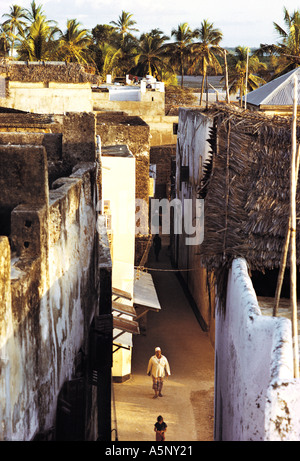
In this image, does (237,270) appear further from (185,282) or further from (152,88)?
(152,88)

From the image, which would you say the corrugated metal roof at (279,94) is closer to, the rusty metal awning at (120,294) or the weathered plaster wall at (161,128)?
the rusty metal awning at (120,294)

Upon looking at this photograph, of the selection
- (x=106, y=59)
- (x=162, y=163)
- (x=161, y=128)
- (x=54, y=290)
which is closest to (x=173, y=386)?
(x=54, y=290)

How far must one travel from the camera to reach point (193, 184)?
17750mm

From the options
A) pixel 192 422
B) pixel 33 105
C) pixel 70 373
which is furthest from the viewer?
pixel 33 105

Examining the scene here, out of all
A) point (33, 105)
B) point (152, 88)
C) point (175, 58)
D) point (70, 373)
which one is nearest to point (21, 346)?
point (70, 373)

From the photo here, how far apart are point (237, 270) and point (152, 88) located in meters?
27.2

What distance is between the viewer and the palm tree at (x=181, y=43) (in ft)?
140

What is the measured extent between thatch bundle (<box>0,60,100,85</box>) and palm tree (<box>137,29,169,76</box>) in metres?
19.5

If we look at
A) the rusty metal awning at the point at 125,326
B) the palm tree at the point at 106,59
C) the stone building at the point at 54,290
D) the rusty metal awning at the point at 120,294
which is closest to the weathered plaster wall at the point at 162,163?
the palm tree at the point at 106,59

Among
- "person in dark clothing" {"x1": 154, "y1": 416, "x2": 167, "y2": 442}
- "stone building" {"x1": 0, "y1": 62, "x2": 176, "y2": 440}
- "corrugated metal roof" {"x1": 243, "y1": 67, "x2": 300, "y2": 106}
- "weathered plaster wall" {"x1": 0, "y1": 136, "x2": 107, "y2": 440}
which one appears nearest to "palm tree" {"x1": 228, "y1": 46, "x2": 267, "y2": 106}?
"corrugated metal roof" {"x1": 243, "y1": 67, "x2": 300, "y2": 106}

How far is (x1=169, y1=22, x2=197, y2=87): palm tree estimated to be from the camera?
42562 mm

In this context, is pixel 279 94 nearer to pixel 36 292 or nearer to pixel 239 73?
pixel 36 292

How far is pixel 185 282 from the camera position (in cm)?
2009

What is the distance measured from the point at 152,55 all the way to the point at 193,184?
2792 centimetres
